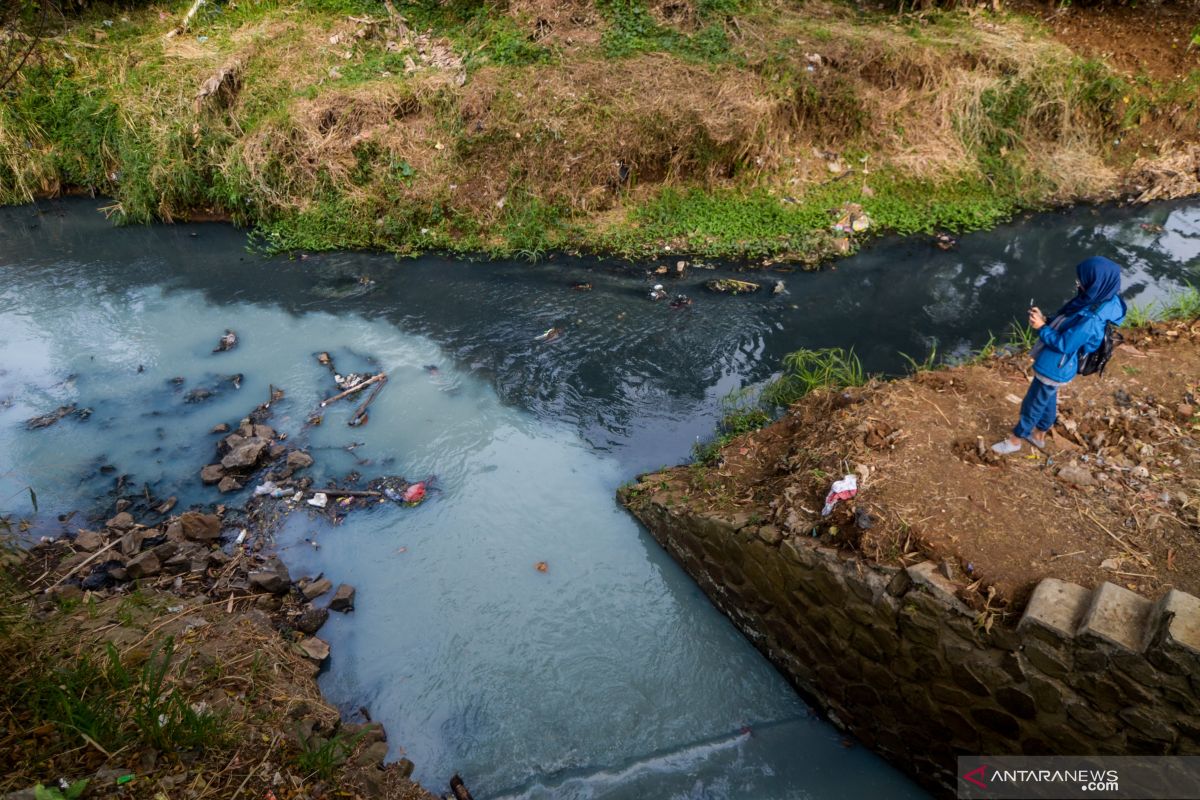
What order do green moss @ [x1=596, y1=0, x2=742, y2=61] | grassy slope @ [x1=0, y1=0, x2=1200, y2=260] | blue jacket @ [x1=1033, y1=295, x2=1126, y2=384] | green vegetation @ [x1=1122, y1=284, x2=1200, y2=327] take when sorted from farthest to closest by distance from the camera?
green moss @ [x1=596, y1=0, x2=742, y2=61] → grassy slope @ [x1=0, y1=0, x2=1200, y2=260] → green vegetation @ [x1=1122, y1=284, x2=1200, y2=327] → blue jacket @ [x1=1033, y1=295, x2=1126, y2=384]

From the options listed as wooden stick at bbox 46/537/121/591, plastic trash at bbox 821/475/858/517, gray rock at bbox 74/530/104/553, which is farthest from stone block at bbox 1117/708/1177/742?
gray rock at bbox 74/530/104/553

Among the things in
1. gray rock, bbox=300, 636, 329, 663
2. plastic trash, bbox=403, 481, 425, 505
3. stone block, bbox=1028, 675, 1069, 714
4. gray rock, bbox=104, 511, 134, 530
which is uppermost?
stone block, bbox=1028, 675, 1069, 714

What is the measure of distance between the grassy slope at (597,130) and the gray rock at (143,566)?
5839 mm

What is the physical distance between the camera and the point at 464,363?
768 centimetres

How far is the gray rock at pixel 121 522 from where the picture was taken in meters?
5.61

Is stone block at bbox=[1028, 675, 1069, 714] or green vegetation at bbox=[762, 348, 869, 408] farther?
green vegetation at bbox=[762, 348, 869, 408]

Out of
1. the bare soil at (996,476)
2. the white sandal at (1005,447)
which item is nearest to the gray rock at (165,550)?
the bare soil at (996,476)

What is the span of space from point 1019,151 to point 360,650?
1151 cm

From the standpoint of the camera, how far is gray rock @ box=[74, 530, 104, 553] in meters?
5.35

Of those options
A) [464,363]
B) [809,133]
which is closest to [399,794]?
[464,363]

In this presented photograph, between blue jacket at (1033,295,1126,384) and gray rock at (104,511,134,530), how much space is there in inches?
276

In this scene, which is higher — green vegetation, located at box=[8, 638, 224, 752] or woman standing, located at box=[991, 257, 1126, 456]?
woman standing, located at box=[991, 257, 1126, 456]

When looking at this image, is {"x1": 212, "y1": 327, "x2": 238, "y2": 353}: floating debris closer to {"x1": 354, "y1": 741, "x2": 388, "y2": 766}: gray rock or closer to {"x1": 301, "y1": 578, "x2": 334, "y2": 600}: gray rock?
{"x1": 301, "y1": 578, "x2": 334, "y2": 600}: gray rock

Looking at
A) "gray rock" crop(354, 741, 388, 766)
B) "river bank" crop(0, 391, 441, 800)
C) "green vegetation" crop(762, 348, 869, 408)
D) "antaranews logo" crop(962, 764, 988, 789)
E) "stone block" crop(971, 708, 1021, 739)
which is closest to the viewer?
"river bank" crop(0, 391, 441, 800)
